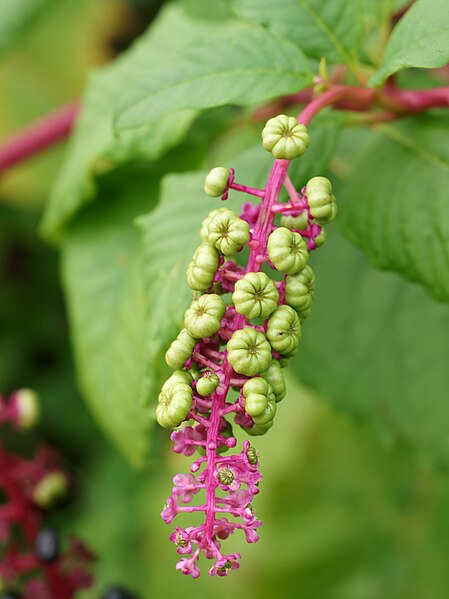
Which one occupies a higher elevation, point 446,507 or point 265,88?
point 265,88

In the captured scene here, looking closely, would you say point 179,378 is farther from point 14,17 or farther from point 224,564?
point 14,17

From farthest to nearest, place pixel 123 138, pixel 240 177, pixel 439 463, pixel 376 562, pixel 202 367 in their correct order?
1. pixel 376 562
2. pixel 439 463
3. pixel 123 138
4. pixel 240 177
5. pixel 202 367

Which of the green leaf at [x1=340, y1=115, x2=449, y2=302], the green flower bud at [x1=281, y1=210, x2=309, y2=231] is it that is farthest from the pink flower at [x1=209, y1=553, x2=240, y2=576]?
the green leaf at [x1=340, y1=115, x2=449, y2=302]

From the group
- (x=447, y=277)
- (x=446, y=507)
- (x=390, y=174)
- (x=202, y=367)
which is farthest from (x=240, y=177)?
(x=446, y=507)

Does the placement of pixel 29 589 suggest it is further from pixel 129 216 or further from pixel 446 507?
pixel 446 507

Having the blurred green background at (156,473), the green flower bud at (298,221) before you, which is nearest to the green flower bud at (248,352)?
the green flower bud at (298,221)

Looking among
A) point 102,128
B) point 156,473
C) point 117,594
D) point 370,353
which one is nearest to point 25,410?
point 117,594

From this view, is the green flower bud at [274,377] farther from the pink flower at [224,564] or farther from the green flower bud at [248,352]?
the pink flower at [224,564]

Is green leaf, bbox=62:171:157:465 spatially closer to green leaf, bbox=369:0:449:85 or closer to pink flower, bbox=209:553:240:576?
green leaf, bbox=369:0:449:85
